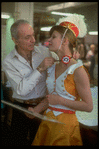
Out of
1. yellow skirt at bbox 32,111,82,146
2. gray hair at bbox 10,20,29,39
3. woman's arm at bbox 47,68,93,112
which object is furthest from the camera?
gray hair at bbox 10,20,29,39

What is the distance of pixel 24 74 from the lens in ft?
4.56

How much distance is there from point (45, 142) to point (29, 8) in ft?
3.56

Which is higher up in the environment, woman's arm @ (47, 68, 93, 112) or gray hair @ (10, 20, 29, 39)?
gray hair @ (10, 20, 29, 39)

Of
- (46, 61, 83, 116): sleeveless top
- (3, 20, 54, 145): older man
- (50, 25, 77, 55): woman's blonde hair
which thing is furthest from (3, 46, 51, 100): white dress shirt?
(50, 25, 77, 55): woman's blonde hair

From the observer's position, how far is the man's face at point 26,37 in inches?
51.2

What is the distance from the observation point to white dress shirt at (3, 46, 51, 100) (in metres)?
1.34

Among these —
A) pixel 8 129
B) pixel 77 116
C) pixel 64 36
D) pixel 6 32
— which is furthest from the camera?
pixel 8 129

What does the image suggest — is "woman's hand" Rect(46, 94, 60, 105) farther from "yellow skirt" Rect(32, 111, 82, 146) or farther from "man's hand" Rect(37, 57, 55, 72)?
"man's hand" Rect(37, 57, 55, 72)

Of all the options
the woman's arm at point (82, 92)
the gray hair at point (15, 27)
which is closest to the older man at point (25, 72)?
the gray hair at point (15, 27)

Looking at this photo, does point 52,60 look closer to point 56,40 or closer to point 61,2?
point 56,40

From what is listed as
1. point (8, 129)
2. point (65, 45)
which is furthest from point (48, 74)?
point (8, 129)

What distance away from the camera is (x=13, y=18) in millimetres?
1373

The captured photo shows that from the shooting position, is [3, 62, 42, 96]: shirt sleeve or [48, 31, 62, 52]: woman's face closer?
[48, 31, 62, 52]: woman's face

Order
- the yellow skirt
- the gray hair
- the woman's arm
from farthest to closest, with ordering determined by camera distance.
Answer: the gray hair
the yellow skirt
the woman's arm
